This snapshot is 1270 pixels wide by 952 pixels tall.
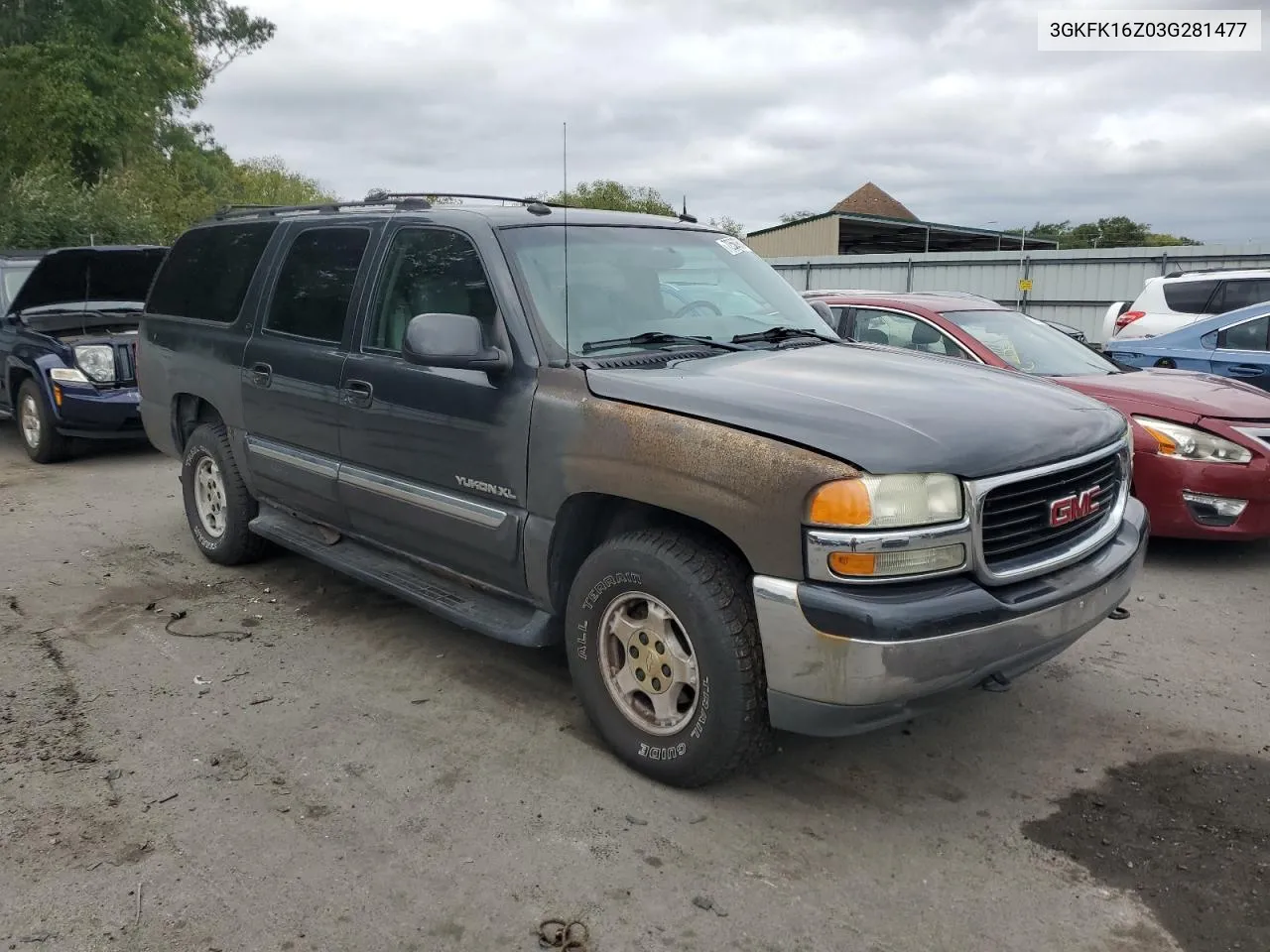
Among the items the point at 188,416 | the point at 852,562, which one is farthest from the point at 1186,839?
the point at 188,416

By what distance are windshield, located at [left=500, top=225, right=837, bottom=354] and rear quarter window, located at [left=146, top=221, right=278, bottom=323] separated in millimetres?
1946

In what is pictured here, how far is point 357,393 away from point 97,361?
5637mm

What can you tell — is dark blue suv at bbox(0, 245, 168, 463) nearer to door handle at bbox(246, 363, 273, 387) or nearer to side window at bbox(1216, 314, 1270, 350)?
door handle at bbox(246, 363, 273, 387)

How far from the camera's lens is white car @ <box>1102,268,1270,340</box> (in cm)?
1117

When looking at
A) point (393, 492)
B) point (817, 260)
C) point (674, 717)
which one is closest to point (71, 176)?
point (817, 260)

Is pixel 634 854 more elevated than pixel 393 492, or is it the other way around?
pixel 393 492

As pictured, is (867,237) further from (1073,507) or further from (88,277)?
(1073,507)

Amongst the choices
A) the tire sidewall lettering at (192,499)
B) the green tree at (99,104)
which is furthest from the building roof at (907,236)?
the tire sidewall lettering at (192,499)

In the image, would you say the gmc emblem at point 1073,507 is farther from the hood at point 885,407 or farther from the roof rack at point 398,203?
the roof rack at point 398,203

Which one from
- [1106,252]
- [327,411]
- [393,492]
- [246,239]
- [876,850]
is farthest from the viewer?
[1106,252]

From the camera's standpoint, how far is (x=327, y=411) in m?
4.50

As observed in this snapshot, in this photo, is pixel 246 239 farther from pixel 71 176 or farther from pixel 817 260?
pixel 71 176

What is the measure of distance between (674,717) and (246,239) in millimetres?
3588

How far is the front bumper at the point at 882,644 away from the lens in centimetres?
278
